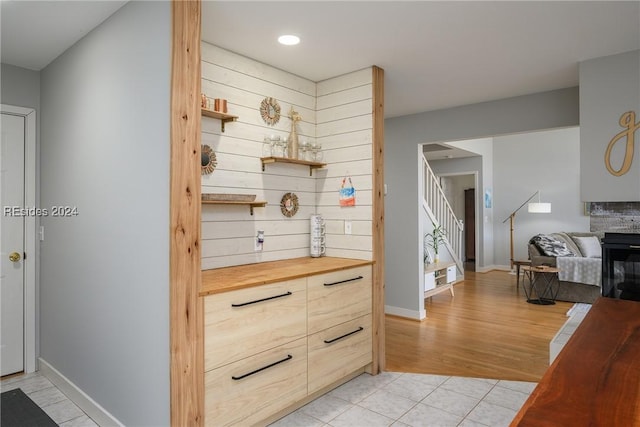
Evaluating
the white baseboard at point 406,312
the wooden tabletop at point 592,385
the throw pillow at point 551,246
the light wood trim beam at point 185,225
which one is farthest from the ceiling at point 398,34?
the throw pillow at point 551,246

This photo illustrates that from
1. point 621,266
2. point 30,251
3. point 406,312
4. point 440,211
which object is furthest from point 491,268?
point 30,251

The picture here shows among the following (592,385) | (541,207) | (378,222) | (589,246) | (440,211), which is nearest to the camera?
(592,385)

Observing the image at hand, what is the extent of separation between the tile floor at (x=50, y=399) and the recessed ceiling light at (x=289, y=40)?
2.68 m

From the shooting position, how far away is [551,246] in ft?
20.6

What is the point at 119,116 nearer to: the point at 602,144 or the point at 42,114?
the point at 42,114

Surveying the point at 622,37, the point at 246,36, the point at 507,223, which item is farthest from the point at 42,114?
the point at 507,223

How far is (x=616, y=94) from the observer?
9.45 feet

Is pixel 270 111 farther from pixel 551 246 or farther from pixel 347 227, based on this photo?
pixel 551 246

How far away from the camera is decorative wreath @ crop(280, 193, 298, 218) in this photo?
321cm

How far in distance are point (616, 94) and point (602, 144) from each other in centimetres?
36

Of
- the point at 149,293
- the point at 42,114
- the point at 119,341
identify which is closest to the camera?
the point at 149,293

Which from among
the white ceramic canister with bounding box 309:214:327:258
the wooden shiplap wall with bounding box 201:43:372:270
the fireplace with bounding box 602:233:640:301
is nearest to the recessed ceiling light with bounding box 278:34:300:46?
the wooden shiplap wall with bounding box 201:43:372:270

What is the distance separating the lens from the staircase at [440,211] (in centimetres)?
636

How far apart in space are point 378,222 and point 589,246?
5.45 meters
